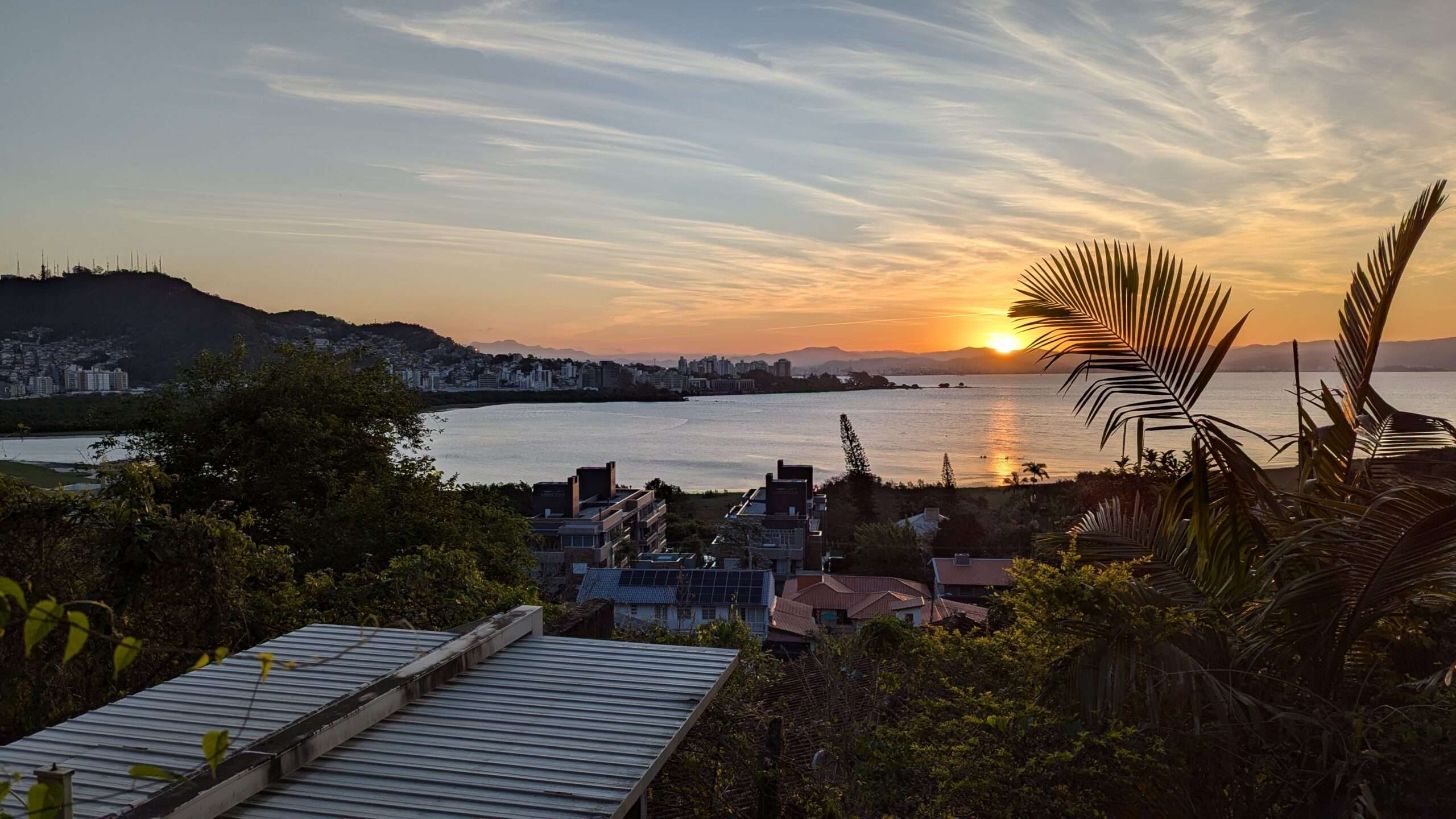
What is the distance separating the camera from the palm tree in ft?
8.87

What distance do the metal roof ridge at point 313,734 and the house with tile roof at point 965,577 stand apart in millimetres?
17468

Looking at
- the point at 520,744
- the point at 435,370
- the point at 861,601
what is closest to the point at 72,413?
the point at 861,601

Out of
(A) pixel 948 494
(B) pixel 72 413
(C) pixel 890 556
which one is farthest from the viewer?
(A) pixel 948 494

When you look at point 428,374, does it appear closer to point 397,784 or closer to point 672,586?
point 672,586

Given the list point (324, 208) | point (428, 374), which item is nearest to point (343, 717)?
point (324, 208)

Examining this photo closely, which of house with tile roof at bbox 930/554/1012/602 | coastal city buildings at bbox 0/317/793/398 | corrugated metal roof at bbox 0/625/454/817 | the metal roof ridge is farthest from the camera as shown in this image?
coastal city buildings at bbox 0/317/793/398

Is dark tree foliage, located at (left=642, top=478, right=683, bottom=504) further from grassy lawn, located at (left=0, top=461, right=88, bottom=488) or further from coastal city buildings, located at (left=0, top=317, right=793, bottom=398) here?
grassy lawn, located at (left=0, top=461, right=88, bottom=488)

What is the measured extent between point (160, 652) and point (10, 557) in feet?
4.40

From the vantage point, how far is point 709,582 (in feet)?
60.2

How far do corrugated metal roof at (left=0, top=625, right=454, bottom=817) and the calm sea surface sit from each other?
71.8 feet

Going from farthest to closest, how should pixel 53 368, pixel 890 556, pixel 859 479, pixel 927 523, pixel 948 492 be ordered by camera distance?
pixel 948 492 < pixel 859 479 < pixel 53 368 < pixel 927 523 < pixel 890 556

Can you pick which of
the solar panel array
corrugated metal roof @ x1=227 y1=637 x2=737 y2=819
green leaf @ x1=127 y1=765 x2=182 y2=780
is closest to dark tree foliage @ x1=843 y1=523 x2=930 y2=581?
the solar panel array

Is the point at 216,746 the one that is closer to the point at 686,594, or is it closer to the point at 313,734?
the point at 313,734

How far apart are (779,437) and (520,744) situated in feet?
264
